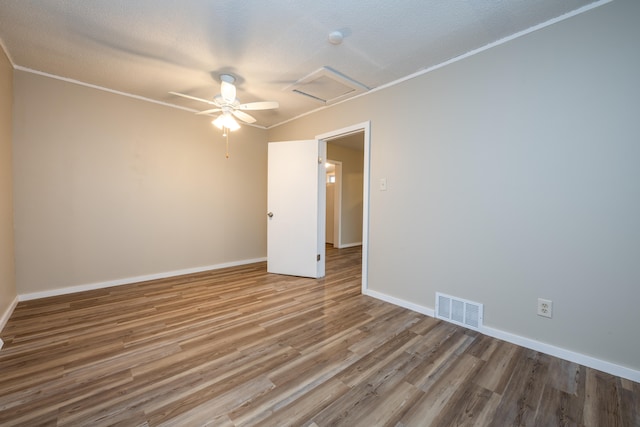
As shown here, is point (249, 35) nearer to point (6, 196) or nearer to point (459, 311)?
point (6, 196)

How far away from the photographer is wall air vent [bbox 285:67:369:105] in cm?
260

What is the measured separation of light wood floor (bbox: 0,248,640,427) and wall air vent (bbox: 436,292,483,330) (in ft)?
0.36

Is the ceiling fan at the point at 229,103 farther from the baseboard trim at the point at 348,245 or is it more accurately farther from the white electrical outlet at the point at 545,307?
the baseboard trim at the point at 348,245

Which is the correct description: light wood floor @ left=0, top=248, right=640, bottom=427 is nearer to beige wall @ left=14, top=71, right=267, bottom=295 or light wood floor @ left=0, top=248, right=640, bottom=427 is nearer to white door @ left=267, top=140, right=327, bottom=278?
beige wall @ left=14, top=71, right=267, bottom=295

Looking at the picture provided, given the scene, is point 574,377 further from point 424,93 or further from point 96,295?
point 96,295

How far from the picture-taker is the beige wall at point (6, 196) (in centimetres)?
221

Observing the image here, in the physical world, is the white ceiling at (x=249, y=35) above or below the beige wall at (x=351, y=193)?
above

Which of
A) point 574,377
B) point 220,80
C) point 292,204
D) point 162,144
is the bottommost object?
point 574,377

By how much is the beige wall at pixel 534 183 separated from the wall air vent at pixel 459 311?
6 cm

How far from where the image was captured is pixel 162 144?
3.46 m

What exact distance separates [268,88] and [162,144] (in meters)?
1.74

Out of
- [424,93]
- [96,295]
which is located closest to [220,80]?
[424,93]

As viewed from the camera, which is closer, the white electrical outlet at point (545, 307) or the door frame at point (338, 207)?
the white electrical outlet at point (545, 307)

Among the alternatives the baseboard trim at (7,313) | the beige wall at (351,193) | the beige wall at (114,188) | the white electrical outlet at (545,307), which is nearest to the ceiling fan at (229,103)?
the beige wall at (114,188)
